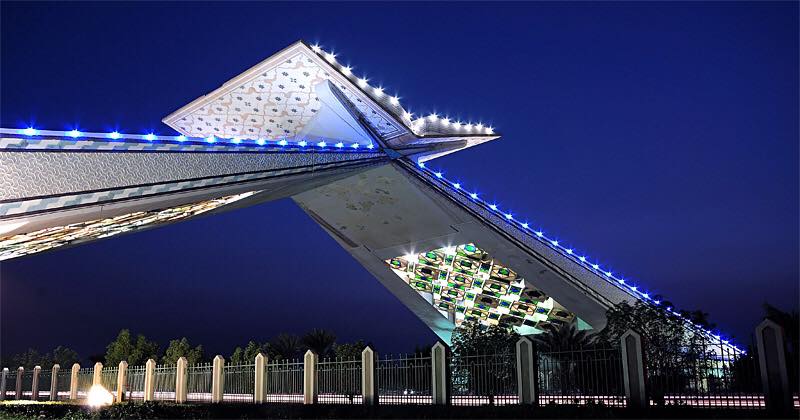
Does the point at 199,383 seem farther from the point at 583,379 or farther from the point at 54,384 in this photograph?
the point at 583,379

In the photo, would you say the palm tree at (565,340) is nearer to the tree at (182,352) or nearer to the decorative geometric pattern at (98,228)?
the decorative geometric pattern at (98,228)

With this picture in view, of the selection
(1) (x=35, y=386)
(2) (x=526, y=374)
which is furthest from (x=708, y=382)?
(1) (x=35, y=386)

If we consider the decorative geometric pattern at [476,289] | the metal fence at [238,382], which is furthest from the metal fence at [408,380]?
the decorative geometric pattern at [476,289]

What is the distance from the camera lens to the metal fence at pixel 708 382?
1131cm

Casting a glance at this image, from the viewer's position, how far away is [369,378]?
51.4 ft

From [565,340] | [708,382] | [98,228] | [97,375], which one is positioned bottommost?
[708,382]

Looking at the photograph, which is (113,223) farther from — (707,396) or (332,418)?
(707,396)

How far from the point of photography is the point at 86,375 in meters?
25.2

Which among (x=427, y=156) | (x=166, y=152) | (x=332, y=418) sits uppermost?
(x=427, y=156)

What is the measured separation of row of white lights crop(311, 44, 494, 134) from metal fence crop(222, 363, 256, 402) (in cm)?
802

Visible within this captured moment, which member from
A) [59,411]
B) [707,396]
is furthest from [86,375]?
[707,396]

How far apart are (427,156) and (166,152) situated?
11832 millimetres

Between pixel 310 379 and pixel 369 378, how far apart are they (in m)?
1.90

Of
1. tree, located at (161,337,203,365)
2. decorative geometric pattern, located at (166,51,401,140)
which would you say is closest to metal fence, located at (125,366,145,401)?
decorative geometric pattern, located at (166,51,401,140)
